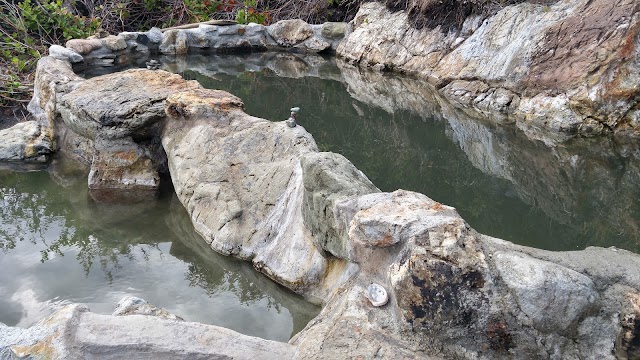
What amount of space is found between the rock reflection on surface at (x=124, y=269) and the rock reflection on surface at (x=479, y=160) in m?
1.76

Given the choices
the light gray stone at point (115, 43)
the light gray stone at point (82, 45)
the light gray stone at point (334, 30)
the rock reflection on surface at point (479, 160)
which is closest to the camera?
the rock reflection on surface at point (479, 160)

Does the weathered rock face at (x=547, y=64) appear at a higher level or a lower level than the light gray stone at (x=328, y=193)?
higher

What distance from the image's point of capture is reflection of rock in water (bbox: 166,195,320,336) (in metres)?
3.31

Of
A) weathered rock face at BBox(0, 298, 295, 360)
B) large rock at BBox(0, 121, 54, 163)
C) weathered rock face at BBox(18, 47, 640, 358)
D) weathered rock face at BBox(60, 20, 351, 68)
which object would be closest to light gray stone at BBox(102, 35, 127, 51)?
weathered rock face at BBox(60, 20, 351, 68)

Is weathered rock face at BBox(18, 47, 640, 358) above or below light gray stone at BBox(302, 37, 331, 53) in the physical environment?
below

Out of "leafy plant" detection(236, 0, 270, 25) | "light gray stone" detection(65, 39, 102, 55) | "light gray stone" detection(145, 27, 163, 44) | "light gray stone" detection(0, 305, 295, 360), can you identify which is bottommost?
Result: "light gray stone" detection(0, 305, 295, 360)

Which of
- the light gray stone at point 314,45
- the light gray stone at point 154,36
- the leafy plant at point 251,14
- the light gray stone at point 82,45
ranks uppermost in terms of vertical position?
→ the leafy plant at point 251,14

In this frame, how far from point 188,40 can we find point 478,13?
560 centimetres

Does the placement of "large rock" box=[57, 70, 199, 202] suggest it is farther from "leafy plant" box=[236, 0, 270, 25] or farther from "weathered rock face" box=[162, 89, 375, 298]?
"leafy plant" box=[236, 0, 270, 25]

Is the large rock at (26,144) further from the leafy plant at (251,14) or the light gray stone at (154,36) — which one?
the leafy plant at (251,14)

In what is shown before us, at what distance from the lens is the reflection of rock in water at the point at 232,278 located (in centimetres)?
331

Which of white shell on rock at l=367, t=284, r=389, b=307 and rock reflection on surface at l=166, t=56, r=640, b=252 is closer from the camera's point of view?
white shell on rock at l=367, t=284, r=389, b=307

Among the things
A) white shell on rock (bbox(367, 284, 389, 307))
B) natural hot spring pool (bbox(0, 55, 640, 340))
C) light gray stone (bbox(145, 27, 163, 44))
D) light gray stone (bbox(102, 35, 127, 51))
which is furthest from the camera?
light gray stone (bbox(145, 27, 163, 44))

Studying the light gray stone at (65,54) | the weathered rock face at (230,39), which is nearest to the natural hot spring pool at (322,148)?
the light gray stone at (65,54)
